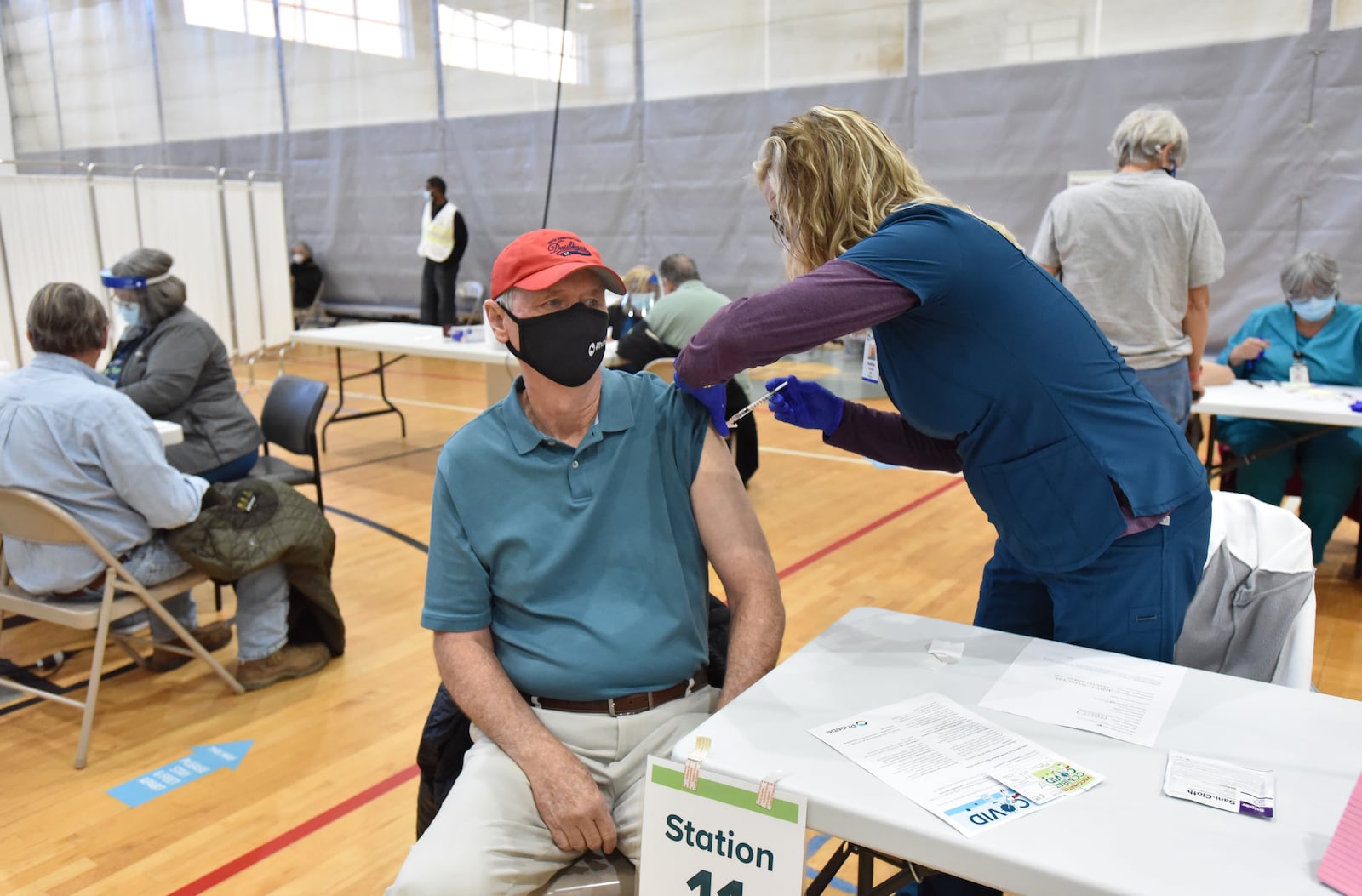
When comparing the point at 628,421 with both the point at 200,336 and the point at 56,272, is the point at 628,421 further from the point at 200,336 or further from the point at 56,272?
the point at 56,272

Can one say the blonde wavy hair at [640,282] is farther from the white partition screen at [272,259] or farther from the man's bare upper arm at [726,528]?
the white partition screen at [272,259]

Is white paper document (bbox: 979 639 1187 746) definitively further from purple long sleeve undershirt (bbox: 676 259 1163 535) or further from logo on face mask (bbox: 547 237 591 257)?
logo on face mask (bbox: 547 237 591 257)

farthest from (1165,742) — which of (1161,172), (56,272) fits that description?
(56,272)

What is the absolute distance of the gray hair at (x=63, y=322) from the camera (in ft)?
8.76

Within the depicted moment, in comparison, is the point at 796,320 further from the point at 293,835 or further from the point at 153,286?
the point at 153,286

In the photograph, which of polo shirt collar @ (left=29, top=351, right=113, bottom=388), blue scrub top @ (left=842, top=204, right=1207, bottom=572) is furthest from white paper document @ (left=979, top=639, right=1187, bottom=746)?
polo shirt collar @ (left=29, top=351, right=113, bottom=388)

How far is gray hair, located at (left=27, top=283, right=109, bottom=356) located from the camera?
2.67 metres

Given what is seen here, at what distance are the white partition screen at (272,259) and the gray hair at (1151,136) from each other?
7.51m

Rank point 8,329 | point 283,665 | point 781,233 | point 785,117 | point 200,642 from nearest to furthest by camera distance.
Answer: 1. point 781,233
2. point 283,665
3. point 200,642
4. point 8,329
5. point 785,117

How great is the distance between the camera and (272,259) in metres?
8.65

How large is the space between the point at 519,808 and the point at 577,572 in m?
0.36

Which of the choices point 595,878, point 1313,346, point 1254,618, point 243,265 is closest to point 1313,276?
point 1313,346

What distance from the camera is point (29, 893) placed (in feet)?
6.66

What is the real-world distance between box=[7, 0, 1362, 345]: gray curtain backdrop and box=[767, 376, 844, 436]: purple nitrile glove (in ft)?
19.8
